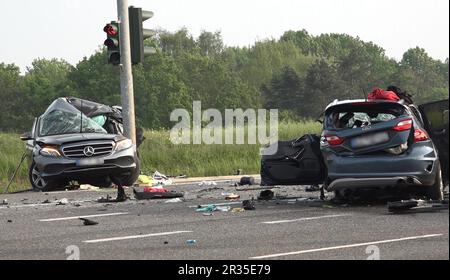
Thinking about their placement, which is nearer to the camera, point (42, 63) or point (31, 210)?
point (31, 210)

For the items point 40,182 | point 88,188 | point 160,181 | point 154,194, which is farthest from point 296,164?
point 160,181

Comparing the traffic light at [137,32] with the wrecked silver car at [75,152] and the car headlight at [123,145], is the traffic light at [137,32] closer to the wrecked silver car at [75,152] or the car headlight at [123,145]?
the wrecked silver car at [75,152]

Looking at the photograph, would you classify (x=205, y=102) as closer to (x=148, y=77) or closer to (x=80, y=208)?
(x=148, y=77)

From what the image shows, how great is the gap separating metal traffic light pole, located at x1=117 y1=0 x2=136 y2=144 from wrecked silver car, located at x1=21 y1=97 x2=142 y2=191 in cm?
139

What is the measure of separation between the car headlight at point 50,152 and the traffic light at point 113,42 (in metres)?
3.66

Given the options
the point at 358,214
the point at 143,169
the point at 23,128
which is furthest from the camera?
the point at 23,128

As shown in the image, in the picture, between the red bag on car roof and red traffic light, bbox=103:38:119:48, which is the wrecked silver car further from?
the red bag on car roof

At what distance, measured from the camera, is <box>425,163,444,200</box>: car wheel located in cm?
1209

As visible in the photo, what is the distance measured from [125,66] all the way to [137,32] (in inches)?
31.2

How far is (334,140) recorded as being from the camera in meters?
12.4
